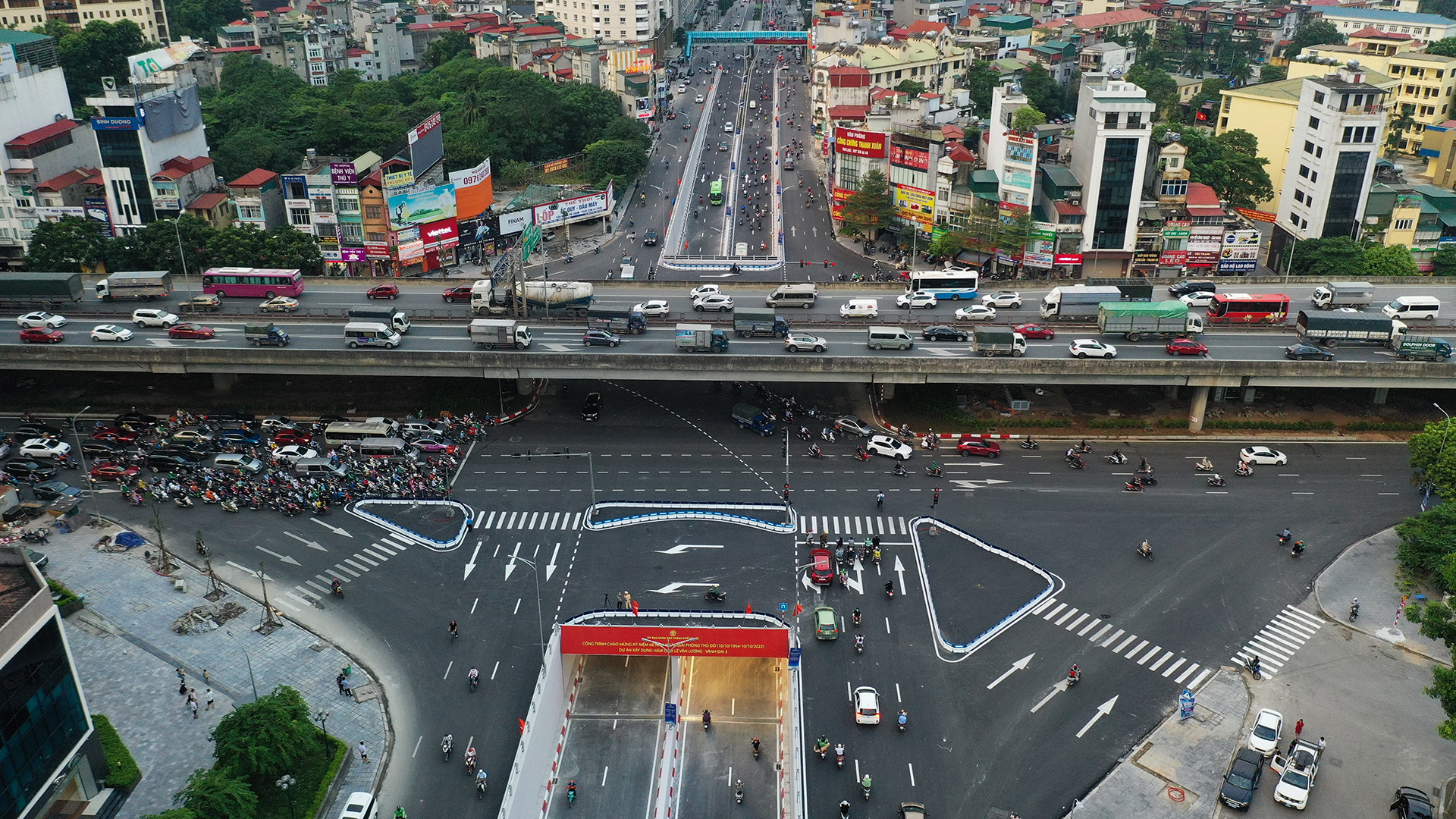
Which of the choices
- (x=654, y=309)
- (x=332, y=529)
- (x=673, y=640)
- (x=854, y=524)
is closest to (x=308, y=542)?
(x=332, y=529)

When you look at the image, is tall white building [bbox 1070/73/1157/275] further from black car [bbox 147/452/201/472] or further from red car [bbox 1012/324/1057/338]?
black car [bbox 147/452/201/472]

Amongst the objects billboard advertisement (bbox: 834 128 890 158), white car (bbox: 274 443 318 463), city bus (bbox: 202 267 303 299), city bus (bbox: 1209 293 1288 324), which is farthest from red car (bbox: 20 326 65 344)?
city bus (bbox: 1209 293 1288 324)

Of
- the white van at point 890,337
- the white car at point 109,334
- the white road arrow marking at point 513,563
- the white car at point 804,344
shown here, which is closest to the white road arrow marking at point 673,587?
the white road arrow marking at point 513,563

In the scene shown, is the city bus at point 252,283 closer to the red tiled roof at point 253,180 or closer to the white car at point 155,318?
the white car at point 155,318

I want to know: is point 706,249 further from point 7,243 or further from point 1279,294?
point 7,243

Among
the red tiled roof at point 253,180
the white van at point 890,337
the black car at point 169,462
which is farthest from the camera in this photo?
the red tiled roof at point 253,180

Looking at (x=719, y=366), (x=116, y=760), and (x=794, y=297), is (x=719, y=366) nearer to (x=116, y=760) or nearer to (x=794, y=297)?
(x=794, y=297)

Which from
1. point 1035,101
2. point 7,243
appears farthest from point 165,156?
point 1035,101
